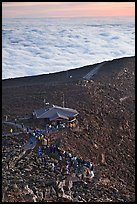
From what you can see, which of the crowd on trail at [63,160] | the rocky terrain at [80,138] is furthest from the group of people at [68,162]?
the rocky terrain at [80,138]

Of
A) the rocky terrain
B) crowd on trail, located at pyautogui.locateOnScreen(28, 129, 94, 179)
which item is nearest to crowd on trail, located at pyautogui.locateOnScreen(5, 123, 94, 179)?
crowd on trail, located at pyautogui.locateOnScreen(28, 129, 94, 179)

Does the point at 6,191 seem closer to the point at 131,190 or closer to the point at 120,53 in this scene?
the point at 131,190

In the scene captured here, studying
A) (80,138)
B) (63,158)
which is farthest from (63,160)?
(80,138)

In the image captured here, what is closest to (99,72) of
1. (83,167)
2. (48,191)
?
(83,167)

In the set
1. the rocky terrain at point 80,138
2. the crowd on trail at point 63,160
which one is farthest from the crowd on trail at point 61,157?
the rocky terrain at point 80,138

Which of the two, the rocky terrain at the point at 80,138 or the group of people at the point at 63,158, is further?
the group of people at the point at 63,158

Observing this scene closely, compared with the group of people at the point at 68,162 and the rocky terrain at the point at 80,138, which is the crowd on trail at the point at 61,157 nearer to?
the group of people at the point at 68,162
